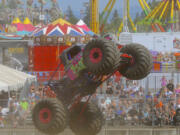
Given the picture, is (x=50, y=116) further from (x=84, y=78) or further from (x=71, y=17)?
(x=71, y=17)

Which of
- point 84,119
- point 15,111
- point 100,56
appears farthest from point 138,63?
point 15,111

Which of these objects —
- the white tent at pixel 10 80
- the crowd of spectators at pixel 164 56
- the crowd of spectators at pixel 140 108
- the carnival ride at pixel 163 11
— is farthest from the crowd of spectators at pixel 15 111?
the carnival ride at pixel 163 11

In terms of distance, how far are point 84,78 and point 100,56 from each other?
104 centimetres

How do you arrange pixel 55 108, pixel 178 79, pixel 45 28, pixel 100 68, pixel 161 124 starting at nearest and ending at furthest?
1. pixel 100 68
2. pixel 55 108
3. pixel 161 124
4. pixel 178 79
5. pixel 45 28

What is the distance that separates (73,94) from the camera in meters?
9.70

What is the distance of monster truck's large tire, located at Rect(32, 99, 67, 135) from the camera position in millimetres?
9102

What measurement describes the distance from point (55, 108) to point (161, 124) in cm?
573

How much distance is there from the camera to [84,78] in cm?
935

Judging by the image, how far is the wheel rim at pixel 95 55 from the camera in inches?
334

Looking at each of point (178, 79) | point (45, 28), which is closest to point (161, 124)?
point (178, 79)

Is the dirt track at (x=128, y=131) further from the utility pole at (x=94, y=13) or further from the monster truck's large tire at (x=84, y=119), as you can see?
the utility pole at (x=94, y=13)

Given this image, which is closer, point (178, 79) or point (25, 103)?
point (25, 103)

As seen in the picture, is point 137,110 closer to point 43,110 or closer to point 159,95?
point 159,95

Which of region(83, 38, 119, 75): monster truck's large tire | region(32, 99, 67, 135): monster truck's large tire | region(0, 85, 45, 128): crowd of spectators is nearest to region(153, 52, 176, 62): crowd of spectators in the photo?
region(0, 85, 45, 128): crowd of spectators
